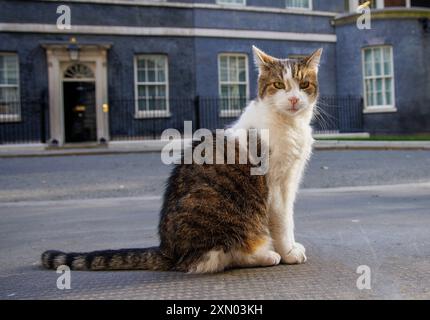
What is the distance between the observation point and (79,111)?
741 inches

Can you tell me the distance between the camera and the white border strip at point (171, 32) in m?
17.9

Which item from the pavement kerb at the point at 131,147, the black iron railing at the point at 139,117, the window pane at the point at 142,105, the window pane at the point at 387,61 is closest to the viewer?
the pavement kerb at the point at 131,147

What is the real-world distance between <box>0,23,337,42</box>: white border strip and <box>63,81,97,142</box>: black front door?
6.65 feet

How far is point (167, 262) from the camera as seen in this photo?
9.40 ft

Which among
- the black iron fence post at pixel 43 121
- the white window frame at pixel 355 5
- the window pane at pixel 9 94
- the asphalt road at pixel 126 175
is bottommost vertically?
the asphalt road at pixel 126 175

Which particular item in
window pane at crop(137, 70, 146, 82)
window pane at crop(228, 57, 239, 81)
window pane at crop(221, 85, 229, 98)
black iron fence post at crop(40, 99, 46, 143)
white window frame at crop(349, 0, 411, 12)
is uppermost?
white window frame at crop(349, 0, 411, 12)

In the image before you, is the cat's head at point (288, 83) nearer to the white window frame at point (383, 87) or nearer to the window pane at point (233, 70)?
the window pane at point (233, 70)

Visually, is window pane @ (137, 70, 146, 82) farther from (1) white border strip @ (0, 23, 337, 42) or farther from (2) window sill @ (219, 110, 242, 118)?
(2) window sill @ (219, 110, 242, 118)

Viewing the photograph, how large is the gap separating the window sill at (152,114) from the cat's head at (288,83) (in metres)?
16.1

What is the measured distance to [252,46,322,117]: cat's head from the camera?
3.01m

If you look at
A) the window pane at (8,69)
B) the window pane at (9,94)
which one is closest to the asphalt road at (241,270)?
the window pane at (9,94)

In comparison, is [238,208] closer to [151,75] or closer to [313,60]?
[313,60]

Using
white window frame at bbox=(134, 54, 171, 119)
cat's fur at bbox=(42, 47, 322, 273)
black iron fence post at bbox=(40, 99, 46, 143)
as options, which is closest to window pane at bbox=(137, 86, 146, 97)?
white window frame at bbox=(134, 54, 171, 119)
